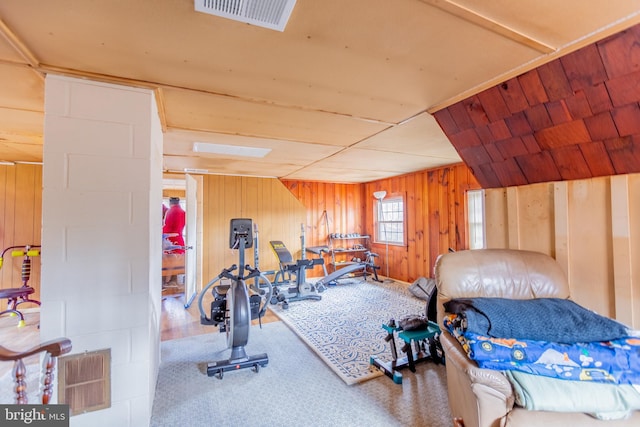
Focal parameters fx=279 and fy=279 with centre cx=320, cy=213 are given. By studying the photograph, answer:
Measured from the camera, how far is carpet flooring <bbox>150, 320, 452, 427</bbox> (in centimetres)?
186

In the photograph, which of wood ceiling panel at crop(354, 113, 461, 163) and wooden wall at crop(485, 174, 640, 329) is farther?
wood ceiling panel at crop(354, 113, 461, 163)

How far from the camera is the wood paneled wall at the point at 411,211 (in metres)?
4.60

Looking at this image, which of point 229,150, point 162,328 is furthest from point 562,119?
point 162,328

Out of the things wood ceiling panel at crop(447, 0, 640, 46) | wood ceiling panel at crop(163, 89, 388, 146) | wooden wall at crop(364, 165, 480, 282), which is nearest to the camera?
wood ceiling panel at crop(447, 0, 640, 46)

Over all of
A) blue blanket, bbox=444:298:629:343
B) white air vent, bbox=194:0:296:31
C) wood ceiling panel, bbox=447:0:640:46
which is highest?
white air vent, bbox=194:0:296:31

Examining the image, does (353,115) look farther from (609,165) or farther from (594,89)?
(609,165)

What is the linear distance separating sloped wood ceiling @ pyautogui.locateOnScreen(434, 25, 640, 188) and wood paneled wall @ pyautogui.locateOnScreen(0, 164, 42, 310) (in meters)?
5.38

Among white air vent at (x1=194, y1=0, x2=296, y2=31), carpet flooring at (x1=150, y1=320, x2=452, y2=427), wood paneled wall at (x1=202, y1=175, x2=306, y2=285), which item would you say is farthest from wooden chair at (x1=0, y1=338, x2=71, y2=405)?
wood paneled wall at (x1=202, y1=175, x2=306, y2=285)

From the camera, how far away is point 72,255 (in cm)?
160

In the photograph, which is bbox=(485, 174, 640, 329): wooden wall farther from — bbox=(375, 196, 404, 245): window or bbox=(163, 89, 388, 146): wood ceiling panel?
bbox=(375, 196, 404, 245): window

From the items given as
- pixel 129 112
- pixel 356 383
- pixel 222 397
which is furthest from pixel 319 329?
pixel 129 112

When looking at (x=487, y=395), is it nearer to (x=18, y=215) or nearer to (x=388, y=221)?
(x=388, y=221)

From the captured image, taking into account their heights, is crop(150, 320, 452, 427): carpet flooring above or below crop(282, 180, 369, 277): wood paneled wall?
below

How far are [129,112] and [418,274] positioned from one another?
5017 millimetres
